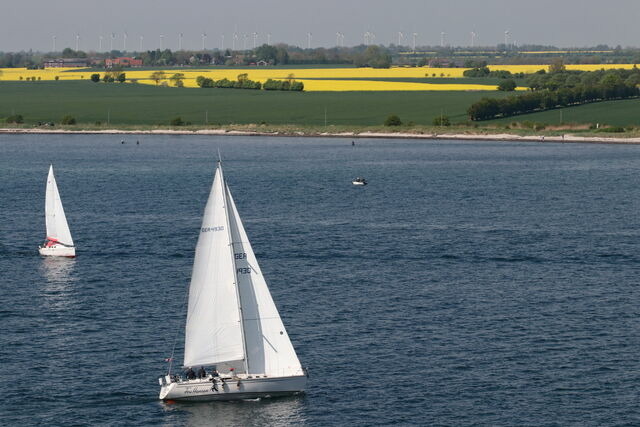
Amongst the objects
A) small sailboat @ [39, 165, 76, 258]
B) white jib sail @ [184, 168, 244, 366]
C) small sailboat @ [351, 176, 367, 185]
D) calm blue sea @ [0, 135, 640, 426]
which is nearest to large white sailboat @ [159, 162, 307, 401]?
white jib sail @ [184, 168, 244, 366]

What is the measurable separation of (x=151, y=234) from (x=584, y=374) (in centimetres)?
6043

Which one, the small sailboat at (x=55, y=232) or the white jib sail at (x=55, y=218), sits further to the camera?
the white jib sail at (x=55, y=218)

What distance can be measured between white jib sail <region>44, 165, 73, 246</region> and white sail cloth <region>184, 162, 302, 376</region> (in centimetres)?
4671

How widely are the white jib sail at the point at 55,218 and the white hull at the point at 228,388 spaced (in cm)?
4592

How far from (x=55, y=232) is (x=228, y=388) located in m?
49.1

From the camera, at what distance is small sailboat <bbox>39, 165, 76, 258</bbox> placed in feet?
350

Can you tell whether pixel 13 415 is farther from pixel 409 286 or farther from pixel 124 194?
pixel 124 194

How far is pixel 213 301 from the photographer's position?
62.9 meters

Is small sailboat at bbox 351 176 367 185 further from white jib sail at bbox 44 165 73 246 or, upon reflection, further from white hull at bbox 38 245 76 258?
white hull at bbox 38 245 76 258

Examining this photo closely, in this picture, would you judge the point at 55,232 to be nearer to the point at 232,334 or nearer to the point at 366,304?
the point at 366,304

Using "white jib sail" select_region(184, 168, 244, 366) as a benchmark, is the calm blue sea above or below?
below

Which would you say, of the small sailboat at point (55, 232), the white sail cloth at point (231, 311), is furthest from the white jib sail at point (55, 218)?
the white sail cloth at point (231, 311)

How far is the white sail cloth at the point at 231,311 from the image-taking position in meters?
62.0

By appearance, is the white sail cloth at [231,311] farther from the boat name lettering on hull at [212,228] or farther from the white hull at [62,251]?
the white hull at [62,251]
